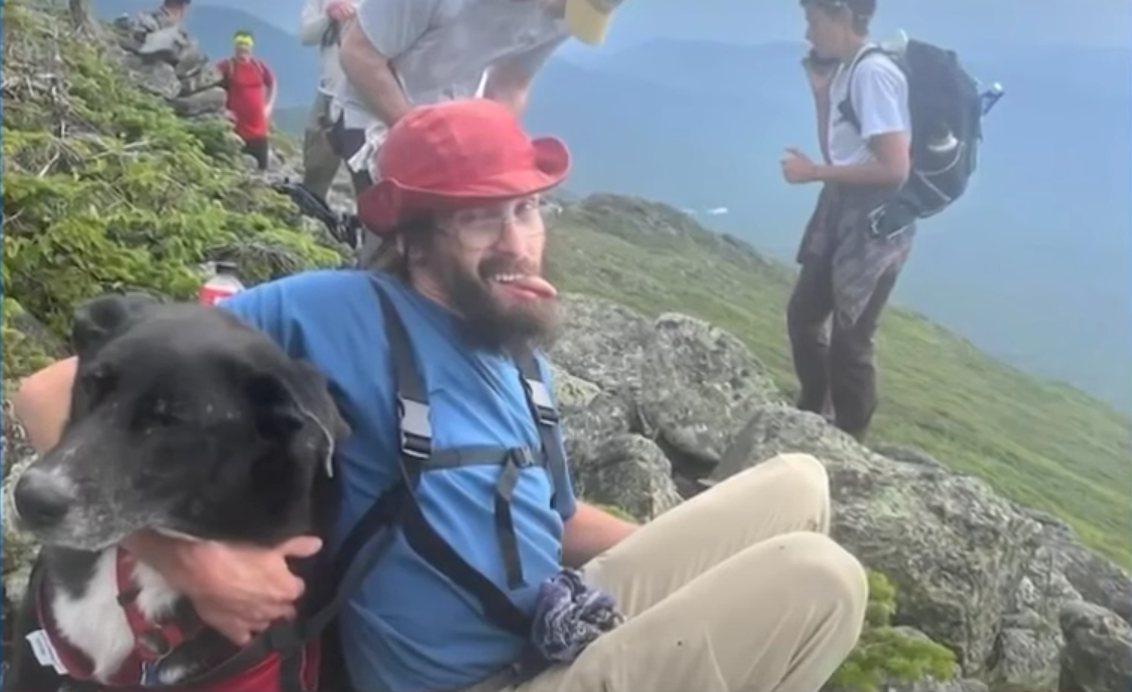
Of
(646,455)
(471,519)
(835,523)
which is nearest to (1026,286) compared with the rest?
(835,523)

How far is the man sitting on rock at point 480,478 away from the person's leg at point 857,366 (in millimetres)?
918

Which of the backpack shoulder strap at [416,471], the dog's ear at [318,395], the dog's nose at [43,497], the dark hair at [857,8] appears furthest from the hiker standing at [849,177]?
the dog's nose at [43,497]

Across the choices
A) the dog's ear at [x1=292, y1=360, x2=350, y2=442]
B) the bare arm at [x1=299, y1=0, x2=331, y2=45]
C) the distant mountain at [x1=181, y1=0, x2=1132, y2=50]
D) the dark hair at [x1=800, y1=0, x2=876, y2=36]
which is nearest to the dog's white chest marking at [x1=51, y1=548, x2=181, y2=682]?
the dog's ear at [x1=292, y1=360, x2=350, y2=442]

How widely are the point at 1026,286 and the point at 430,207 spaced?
1.48 m

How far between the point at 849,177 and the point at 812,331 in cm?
34

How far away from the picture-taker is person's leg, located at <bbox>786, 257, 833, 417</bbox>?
2.68 metres

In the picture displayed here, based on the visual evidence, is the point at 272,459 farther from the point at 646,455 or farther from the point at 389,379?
the point at 646,455

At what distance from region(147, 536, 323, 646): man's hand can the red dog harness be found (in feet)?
0.09

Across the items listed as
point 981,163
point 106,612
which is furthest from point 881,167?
point 106,612

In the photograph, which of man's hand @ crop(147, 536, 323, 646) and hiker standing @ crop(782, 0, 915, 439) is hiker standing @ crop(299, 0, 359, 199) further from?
man's hand @ crop(147, 536, 323, 646)

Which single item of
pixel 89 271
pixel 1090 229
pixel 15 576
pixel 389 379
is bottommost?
pixel 15 576

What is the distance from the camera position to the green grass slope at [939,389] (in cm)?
265

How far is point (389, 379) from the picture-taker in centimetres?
178

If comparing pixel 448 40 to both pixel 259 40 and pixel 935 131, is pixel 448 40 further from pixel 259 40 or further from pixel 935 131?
pixel 935 131
